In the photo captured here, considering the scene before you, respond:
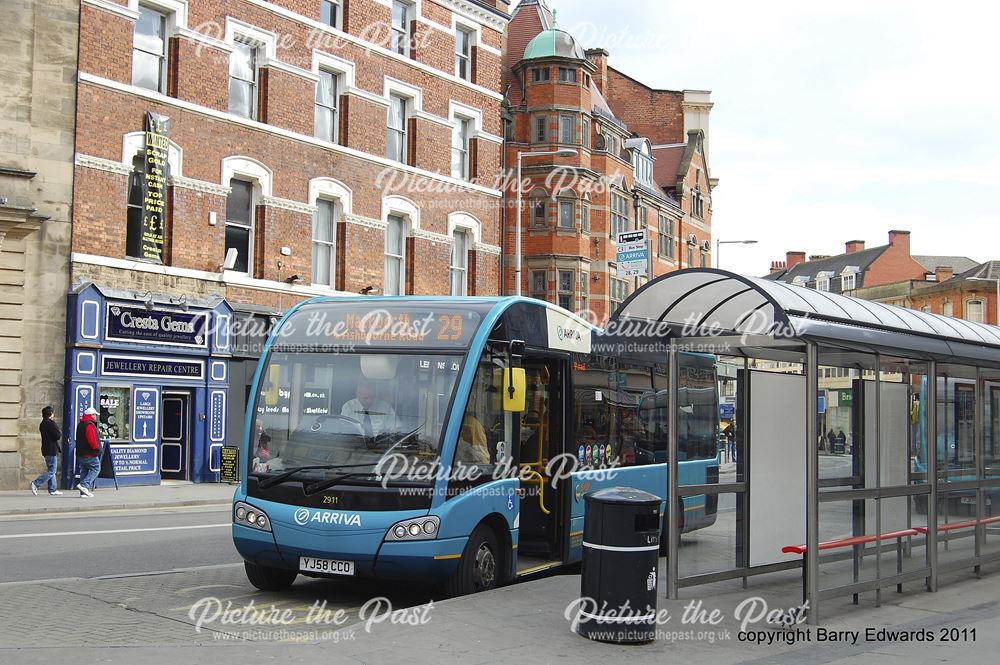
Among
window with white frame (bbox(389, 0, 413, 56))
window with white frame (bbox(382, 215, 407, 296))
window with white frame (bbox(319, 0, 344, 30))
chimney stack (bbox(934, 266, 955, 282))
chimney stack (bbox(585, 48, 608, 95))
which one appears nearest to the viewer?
window with white frame (bbox(319, 0, 344, 30))

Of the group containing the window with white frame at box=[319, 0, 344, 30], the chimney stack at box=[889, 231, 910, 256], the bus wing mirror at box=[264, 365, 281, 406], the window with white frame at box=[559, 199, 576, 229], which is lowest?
the bus wing mirror at box=[264, 365, 281, 406]

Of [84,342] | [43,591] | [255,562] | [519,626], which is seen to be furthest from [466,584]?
[84,342]

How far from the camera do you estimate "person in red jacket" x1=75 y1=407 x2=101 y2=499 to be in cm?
2123

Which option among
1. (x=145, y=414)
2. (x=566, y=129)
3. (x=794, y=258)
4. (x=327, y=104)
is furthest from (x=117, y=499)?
(x=794, y=258)

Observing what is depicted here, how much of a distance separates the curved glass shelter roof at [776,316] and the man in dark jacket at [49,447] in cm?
1442

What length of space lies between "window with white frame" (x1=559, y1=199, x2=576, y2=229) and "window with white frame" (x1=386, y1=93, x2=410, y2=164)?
1393 cm

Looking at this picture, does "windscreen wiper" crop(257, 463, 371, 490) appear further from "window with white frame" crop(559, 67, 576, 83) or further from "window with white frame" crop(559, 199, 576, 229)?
"window with white frame" crop(559, 67, 576, 83)

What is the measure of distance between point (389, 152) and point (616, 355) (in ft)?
67.9

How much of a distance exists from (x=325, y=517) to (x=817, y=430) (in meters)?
4.44

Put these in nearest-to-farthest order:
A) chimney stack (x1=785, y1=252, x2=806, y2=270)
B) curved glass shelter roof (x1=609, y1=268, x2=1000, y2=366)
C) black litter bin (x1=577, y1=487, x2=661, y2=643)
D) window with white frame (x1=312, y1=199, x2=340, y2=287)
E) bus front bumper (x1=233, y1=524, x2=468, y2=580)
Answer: black litter bin (x1=577, y1=487, x2=661, y2=643) < curved glass shelter roof (x1=609, y1=268, x2=1000, y2=366) < bus front bumper (x1=233, y1=524, x2=468, y2=580) < window with white frame (x1=312, y1=199, x2=340, y2=287) < chimney stack (x1=785, y1=252, x2=806, y2=270)

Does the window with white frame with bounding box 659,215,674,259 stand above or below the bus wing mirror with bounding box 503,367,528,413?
above

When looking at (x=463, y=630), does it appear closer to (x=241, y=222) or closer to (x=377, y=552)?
(x=377, y=552)

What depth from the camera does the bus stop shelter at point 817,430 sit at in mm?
9508

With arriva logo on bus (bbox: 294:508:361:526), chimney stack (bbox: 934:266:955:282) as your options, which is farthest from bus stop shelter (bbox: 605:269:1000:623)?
chimney stack (bbox: 934:266:955:282)
